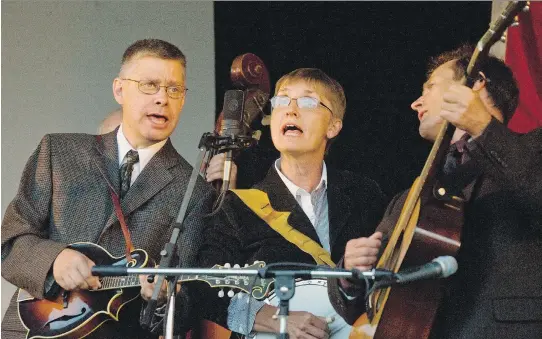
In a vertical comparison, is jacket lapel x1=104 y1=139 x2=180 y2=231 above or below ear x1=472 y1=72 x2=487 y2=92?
below

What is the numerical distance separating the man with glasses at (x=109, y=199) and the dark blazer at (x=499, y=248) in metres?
0.90

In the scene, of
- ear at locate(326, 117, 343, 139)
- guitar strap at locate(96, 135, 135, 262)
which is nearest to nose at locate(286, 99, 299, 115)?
ear at locate(326, 117, 343, 139)

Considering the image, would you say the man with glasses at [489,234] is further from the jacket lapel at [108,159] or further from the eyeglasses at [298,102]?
the jacket lapel at [108,159]

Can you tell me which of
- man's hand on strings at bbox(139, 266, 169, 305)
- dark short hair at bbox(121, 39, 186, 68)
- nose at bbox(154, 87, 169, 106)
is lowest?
man's hand on strings at bbox(139, 266, 169, 305)

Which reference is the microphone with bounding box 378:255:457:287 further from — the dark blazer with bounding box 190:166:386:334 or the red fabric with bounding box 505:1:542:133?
the red fabric with bounding box 505:1:542:133

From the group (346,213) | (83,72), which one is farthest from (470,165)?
(83,72)

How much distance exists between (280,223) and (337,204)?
269mm

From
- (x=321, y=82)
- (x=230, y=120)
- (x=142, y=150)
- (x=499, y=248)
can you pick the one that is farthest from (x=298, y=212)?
(x=499, y=248)

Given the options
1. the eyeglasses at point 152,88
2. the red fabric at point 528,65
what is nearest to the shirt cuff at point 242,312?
→ the eyeglasses at point 152,88

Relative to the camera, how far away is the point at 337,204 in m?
4.38

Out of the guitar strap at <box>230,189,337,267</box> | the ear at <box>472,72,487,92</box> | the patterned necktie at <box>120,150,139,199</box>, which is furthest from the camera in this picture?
the patterned necktie at <box>120,150,139,199</box>

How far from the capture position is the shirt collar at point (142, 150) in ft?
14.7

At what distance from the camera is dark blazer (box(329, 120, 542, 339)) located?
3471 mm

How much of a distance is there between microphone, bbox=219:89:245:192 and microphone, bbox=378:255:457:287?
41.2 inches
